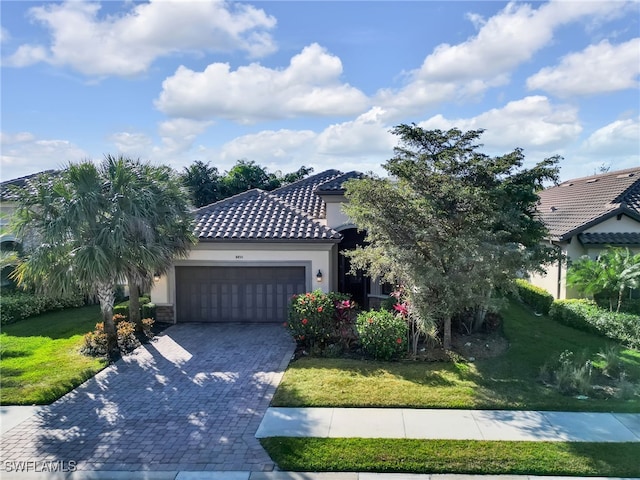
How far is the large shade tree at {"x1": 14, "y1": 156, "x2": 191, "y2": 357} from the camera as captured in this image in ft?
37.8

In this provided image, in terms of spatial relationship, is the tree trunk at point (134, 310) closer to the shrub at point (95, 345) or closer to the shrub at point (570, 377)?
the shrub at point (95, 345)

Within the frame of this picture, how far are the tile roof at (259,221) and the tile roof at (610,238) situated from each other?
10.1 m

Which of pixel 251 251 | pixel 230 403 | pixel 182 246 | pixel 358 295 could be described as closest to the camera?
pixel 230 403

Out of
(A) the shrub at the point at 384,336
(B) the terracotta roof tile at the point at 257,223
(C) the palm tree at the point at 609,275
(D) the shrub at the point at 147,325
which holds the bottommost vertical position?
(D) the shrub at the point at 147,325

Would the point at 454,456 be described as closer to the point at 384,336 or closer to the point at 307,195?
the point at 384,336

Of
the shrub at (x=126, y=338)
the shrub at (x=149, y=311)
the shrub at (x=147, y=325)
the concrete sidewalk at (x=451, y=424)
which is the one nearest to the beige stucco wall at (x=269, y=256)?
the shrub at (x=149, y=311)

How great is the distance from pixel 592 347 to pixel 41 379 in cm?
1510

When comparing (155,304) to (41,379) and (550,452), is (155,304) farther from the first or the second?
(550,452)

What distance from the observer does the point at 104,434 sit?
8234 mm

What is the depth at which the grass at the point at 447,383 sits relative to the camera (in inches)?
362

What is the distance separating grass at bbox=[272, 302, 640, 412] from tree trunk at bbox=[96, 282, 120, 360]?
546 cm

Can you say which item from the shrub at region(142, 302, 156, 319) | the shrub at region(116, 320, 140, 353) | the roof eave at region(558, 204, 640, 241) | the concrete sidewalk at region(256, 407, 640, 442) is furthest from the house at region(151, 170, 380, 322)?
the roof eave at region(558, 204, 640, 241)

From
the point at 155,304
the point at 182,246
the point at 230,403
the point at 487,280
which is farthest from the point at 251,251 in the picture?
the point at 487,280

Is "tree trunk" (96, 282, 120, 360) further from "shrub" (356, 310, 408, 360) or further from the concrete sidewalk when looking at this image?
"shrub" (356, 310, 408, 360)
